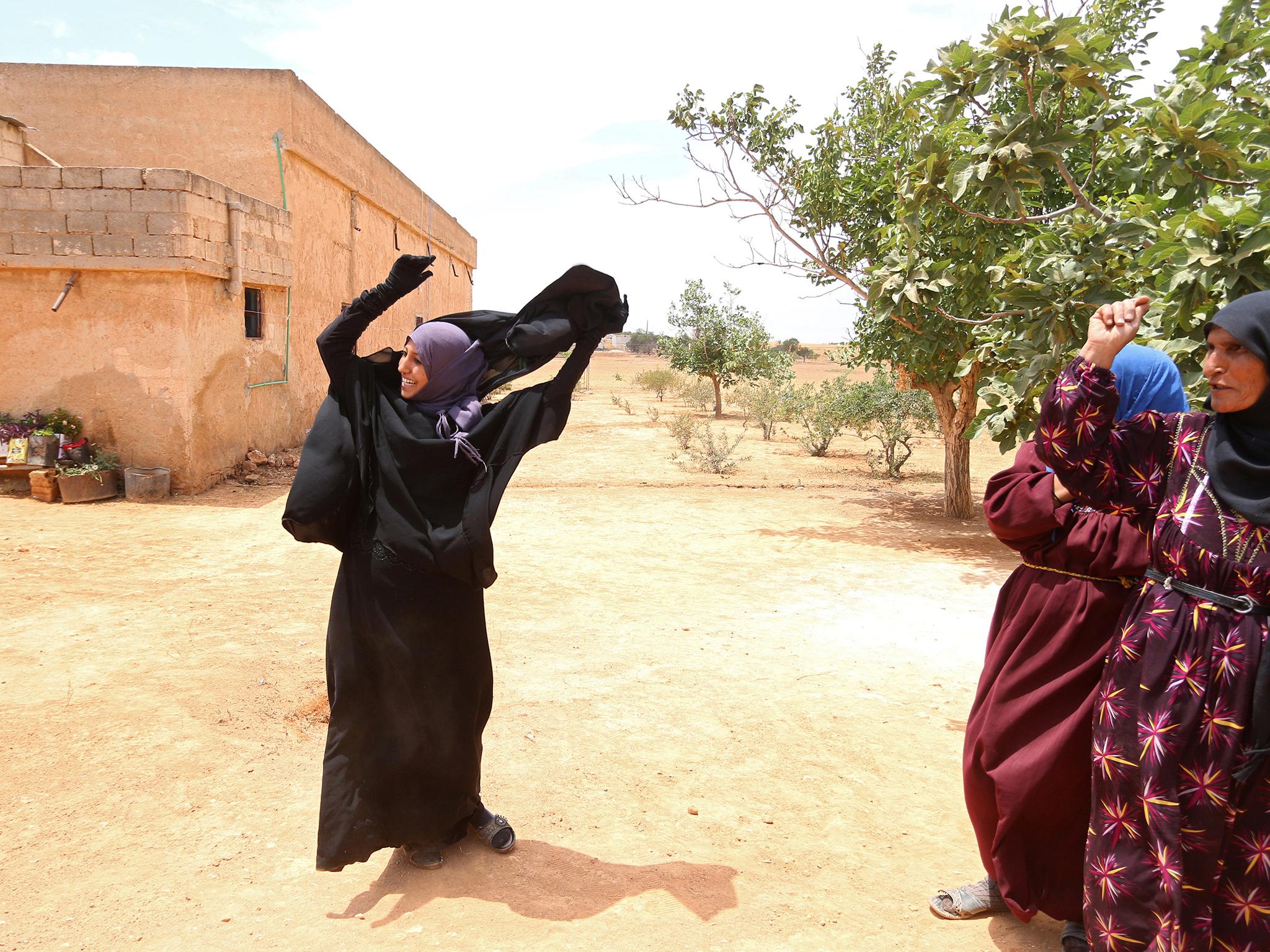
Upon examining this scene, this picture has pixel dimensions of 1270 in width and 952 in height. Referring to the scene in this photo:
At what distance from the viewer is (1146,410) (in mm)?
2203

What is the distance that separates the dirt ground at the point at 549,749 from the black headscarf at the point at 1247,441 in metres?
1.41

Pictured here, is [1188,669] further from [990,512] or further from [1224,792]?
[990,512]

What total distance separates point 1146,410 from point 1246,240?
137 centimetres

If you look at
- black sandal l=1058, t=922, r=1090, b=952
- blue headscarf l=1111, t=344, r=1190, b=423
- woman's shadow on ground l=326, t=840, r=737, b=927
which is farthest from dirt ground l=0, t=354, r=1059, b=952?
blue headscarf l=1111, t=344, r=1190, b=423

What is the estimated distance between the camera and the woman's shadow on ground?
8.57 feet

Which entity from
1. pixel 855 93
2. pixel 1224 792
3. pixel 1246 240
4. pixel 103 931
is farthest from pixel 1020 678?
pixel 855 93

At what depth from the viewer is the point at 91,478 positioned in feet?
29.0

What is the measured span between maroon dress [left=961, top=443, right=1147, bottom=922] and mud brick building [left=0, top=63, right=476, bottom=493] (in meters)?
8.96

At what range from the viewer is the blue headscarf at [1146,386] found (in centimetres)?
224

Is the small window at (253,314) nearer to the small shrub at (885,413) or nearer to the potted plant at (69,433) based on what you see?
the potted plant at (69,433)

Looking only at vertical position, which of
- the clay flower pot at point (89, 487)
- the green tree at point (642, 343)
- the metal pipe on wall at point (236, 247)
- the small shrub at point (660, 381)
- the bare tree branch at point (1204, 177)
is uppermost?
the green tree at point (642, 343)

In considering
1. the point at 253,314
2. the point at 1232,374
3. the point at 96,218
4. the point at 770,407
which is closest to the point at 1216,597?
the point at 1232,374

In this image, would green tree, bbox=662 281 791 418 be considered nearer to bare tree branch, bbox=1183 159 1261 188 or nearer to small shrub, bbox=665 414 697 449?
small shrub, bbox=665 414 697 449

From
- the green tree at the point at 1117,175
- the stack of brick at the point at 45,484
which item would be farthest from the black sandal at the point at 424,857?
the stack of brick at the point at 45,484
